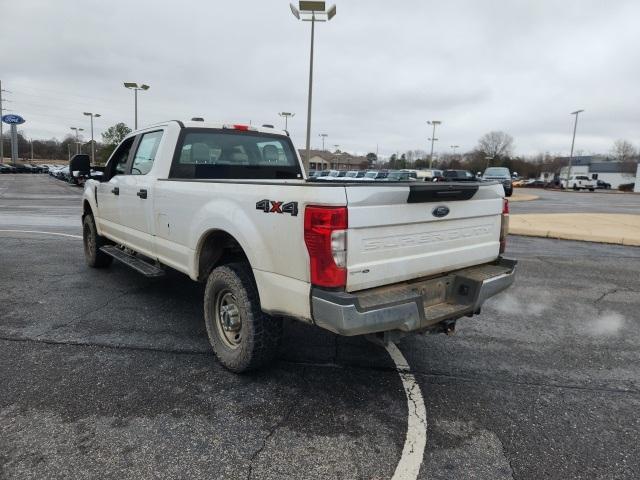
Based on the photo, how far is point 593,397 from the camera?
3402 mm

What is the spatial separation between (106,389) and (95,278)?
357cm

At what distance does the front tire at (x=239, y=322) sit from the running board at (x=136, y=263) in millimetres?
1108

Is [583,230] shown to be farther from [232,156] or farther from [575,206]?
[575,206]

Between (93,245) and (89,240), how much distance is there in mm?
309

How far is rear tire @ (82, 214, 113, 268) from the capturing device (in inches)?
266

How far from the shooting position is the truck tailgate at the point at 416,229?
282 centimetres

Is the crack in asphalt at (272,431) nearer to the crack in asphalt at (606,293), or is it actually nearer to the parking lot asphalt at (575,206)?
the crack in asphalt at (606,293)

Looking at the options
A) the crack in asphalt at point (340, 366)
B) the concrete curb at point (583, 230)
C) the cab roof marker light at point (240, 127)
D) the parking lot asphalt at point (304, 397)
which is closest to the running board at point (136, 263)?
the parking lot asphalt at point (304, 397)

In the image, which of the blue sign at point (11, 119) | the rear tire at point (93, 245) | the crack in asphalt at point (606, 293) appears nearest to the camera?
the crack in asphalt at point (606, 293)

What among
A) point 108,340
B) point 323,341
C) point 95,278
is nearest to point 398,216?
point 323,341

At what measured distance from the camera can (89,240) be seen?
7.13 meters

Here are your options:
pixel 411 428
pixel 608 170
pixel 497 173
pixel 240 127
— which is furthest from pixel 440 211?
pixel 608 170

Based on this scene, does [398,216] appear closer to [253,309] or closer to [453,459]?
[253,309]

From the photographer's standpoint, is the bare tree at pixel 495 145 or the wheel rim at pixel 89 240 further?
the bare tree at pixel 495 145
